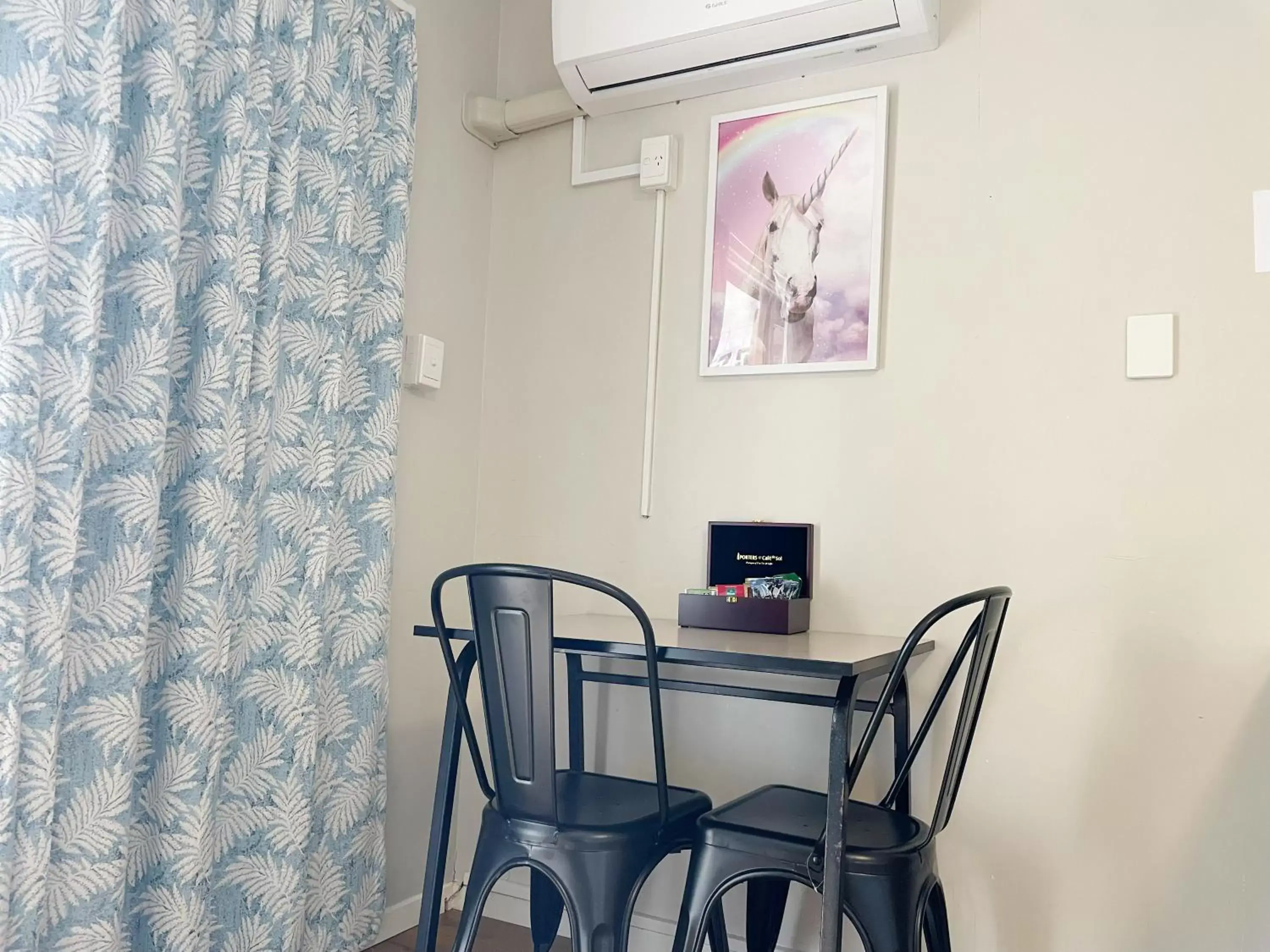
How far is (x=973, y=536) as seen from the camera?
2.05 m

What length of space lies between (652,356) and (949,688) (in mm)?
1092

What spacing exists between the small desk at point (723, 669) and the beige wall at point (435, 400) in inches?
15.7

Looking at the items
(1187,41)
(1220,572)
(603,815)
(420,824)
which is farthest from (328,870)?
(1187,41)

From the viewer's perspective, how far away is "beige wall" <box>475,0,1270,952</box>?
1835 millimetres

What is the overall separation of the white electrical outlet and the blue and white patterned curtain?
0.57m

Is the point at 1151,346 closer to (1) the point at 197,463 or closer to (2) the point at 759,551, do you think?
(2) the point at 759,551

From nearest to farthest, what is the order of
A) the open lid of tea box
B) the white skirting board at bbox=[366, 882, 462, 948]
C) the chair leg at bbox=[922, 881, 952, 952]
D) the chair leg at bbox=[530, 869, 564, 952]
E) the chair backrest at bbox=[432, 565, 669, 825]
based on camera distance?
the chair backrest at bbox=[432, 565, 669, 825] < the chair leg at bbox=[922, 881, 952, 952] < the chair leg at bbox=[530, 869, 564, 952] < the open lid of tea box < the white skirting board at bbox=[366, 882, 462, 948]

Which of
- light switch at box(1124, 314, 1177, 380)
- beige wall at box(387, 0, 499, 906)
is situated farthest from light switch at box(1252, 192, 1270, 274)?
beige wall at box(387, 0, 499, 906)

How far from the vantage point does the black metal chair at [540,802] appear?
1.56 m

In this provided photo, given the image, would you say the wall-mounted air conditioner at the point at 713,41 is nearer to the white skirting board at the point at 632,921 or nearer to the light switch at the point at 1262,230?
the light switch at the point at 1262,230

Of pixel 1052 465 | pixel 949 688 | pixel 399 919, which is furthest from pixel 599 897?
pixel 1052 465

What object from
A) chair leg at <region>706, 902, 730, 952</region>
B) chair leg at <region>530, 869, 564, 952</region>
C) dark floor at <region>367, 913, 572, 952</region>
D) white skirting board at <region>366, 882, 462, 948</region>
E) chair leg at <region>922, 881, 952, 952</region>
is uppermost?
chair leg at <region>922, 881, 952, 952</region>

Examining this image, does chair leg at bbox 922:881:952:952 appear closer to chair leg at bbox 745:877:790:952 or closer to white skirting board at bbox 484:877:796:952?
chair leg at bbox 745:877:790:952

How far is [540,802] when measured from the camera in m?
1.61
